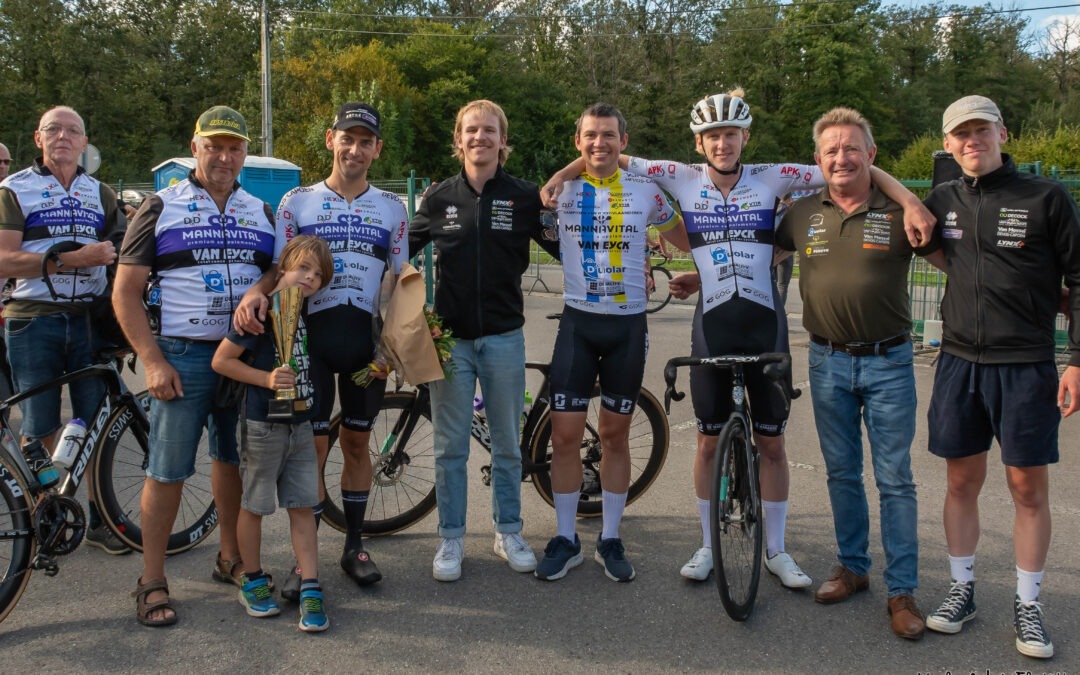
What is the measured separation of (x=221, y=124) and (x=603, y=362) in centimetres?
206

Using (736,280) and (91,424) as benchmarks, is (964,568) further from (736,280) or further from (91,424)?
(91,424)

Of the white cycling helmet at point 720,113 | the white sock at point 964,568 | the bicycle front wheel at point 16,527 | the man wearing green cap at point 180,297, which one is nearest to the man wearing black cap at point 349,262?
the man wearing green cap at point 180,297

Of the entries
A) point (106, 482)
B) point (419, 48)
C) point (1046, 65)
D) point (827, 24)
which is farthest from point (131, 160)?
point (1046, 65)

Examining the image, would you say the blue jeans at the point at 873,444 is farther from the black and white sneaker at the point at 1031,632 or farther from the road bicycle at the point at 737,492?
the black and white sneaker at the point at 1031,632

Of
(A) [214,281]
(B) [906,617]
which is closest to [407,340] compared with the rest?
(A) [214,281]

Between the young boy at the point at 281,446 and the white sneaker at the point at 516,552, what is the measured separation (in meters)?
0.98

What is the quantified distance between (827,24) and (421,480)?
53674 mm

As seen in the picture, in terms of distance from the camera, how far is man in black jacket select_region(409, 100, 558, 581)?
13.9 feet

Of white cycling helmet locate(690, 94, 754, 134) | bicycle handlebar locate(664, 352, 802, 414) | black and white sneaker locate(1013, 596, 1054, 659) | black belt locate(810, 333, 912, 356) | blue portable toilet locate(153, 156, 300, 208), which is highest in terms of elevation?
blue portable toilet locate(153, 156, 300, 208)

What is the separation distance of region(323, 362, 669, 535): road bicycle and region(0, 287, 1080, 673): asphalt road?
0.14m

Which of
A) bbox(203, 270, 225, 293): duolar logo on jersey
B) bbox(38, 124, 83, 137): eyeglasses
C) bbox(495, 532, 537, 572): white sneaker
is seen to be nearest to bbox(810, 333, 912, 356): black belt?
bbox(495, 532, 537, 572): white sneaker

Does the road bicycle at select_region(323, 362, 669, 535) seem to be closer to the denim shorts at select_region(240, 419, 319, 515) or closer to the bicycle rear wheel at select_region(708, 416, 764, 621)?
the denim shorts at select_region(240, 419, 319, 515)

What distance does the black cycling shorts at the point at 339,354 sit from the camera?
156 inches

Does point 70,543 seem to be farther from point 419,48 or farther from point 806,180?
point 419,48
